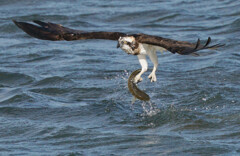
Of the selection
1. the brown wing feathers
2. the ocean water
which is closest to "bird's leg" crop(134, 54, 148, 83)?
the brown wing feathers

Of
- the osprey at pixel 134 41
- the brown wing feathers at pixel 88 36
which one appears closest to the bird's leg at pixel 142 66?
the osprey at pixel 134 41

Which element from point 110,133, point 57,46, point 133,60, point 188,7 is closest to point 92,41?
point 57,46

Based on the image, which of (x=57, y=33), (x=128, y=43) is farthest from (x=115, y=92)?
(x=128, y=43)

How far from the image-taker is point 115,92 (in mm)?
12578

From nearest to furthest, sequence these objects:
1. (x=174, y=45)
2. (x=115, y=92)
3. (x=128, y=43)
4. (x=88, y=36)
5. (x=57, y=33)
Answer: (x=174, y=45)
(x=128, y=43)
(x=88, y=36)
(x=57, y=33)
(x=115, y=92)

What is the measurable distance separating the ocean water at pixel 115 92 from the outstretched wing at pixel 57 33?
4.92 ft

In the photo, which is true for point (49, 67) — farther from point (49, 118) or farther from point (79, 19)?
point (79, 19)

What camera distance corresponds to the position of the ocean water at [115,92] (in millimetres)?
9516

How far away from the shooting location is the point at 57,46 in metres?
16.9

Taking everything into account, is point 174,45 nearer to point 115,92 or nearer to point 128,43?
point 128,43

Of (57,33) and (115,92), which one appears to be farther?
(115,92)

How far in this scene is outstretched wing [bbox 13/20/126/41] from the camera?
10098 mm

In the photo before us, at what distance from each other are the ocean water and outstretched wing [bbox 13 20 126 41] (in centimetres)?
150

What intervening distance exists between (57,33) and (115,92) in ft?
8.34
